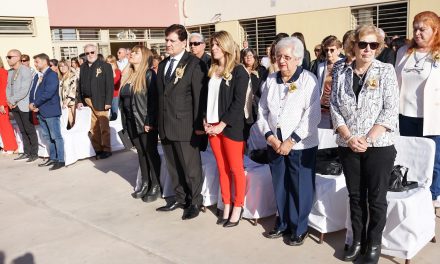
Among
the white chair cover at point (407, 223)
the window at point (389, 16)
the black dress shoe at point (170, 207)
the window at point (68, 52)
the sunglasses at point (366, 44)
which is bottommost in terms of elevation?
the black dress shoe at point (170, 207)

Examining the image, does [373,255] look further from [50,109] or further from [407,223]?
[50,109]

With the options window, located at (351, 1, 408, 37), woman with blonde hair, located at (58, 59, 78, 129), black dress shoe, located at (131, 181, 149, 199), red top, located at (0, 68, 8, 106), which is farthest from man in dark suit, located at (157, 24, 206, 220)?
window, located at (351, 1, 408, 37)

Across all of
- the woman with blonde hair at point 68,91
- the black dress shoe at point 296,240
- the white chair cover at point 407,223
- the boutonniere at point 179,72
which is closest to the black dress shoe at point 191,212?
the black dress shoe at point 296,240

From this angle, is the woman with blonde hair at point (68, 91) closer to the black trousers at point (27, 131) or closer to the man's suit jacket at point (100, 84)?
the man's suit jacket at point (100, 84)

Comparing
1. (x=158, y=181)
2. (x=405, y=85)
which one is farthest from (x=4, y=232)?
(x=405, y=85)

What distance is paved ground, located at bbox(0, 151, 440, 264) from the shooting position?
3.58 m

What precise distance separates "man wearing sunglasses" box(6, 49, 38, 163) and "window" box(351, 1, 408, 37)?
27.5ft

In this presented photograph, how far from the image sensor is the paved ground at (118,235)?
358cm

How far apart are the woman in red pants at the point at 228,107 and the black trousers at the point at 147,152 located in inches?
43.1

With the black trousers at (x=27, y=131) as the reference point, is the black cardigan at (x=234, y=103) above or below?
above

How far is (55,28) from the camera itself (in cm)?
1505

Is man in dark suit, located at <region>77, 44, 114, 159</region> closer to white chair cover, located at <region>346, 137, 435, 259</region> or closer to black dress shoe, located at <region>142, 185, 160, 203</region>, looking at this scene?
black dress shoe, located at <region>142, 185, 160, 203</region>

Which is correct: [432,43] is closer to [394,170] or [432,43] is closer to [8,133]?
[394,170]

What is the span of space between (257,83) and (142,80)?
4.91 feet
